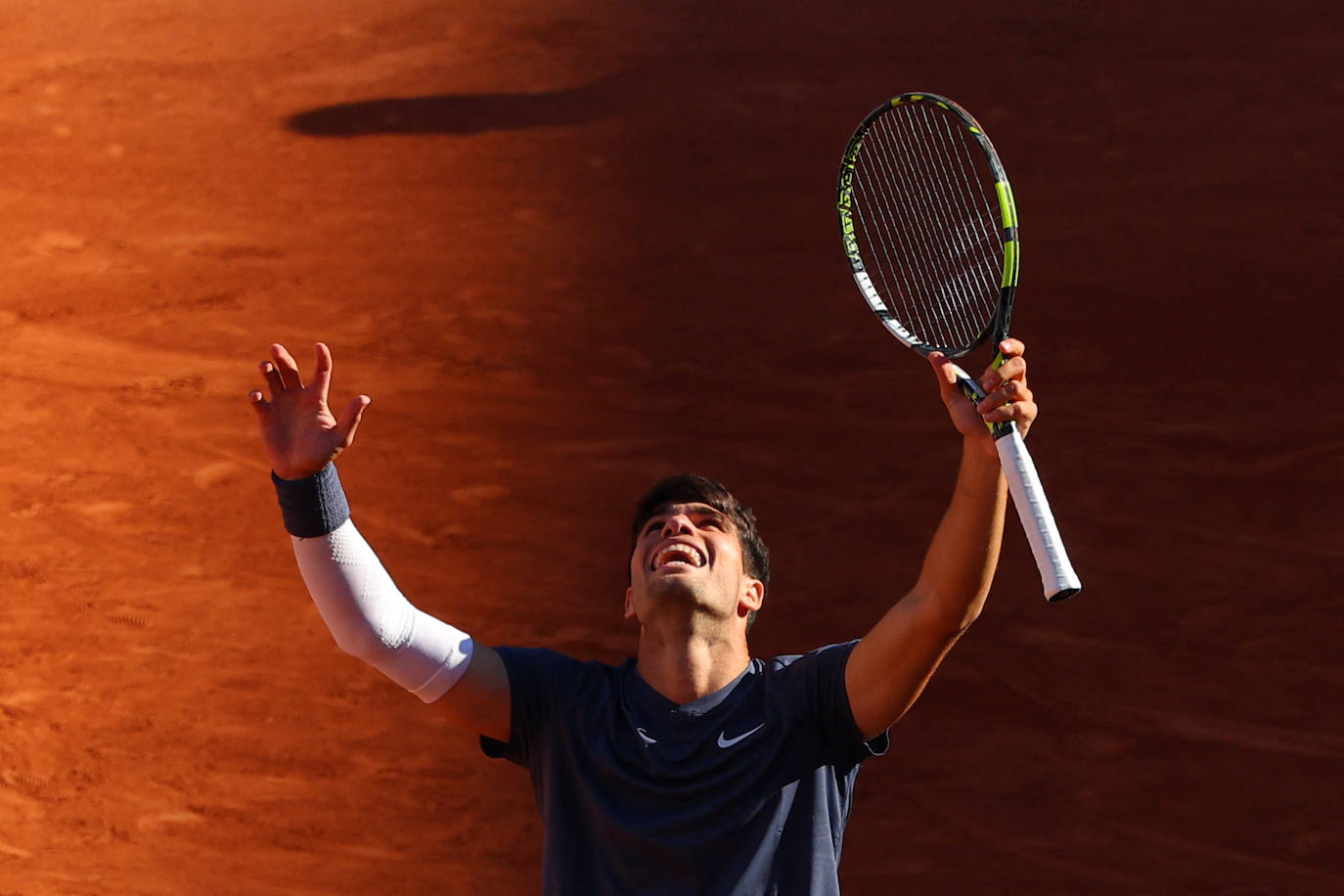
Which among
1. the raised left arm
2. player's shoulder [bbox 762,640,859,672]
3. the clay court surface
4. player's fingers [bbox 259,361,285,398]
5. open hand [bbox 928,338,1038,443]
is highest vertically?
open hand [bbox 928,338,1038,443]

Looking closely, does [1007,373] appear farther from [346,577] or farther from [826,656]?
[346,577]

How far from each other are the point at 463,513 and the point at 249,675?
0.73 metres

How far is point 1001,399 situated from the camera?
2.15m

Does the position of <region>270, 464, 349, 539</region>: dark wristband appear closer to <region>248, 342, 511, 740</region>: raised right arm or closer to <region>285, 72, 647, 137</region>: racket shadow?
<region>248, 342, 511, 740</region>: raised right arm

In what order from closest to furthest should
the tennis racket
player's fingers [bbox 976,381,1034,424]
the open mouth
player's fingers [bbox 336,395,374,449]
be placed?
player's fingers [bbox 976,381,1034,424] < player's fingers [bbox 336,395,374,449] < the open mouth < the tennis racket

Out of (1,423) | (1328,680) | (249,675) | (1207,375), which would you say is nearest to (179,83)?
(1,423)

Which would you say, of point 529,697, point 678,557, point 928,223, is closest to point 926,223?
point 928,223

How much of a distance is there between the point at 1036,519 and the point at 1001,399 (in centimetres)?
18

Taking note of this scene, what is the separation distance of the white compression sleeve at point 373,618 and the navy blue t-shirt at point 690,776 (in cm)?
13

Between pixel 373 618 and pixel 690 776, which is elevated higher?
pixel 373 618

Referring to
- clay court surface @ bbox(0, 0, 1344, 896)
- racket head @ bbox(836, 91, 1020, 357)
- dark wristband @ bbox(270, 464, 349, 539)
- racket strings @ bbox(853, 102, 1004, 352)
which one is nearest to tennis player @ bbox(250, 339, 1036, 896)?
dark wristband @ bbox(270, 464, 349, 539)

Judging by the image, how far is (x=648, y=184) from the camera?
4.36m

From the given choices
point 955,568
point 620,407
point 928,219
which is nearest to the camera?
point 955,568

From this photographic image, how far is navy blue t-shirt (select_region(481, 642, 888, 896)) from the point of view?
2246 millimetres
